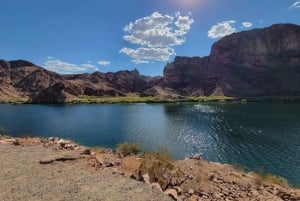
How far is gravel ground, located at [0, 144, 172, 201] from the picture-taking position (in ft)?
41.8

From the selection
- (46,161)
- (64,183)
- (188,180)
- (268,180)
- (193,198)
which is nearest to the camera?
(64,183)

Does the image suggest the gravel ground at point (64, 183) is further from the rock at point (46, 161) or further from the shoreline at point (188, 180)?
the shoreline at point (188, 180)

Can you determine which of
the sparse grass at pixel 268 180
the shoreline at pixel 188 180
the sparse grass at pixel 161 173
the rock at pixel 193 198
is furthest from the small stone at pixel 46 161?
the sparse grass at pixel 268 180

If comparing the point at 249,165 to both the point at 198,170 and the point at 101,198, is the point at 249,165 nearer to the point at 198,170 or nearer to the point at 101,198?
the point at 198,170

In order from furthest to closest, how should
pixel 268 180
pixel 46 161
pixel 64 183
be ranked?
pixel 268 180 → pixel 46 161 → pixel 64 183

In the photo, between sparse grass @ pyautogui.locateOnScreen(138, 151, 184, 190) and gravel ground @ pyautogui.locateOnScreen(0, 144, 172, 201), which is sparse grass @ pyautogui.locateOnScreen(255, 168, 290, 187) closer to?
sparse grass @ pyautogui.locateOnScreen(138, 151, 184, 190)

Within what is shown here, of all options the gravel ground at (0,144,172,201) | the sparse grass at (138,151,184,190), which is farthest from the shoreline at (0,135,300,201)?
the gravel ground at (0,144,172,201)

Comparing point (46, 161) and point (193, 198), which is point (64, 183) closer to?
point (46, 161)

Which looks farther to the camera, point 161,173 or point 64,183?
point 161,173

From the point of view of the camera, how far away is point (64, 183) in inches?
563

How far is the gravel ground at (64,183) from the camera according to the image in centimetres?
1275

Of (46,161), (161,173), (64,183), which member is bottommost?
(161,173)

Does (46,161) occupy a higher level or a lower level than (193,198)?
higher

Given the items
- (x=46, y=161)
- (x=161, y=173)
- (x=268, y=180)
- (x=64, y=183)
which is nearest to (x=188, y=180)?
(x=161, y=173)
